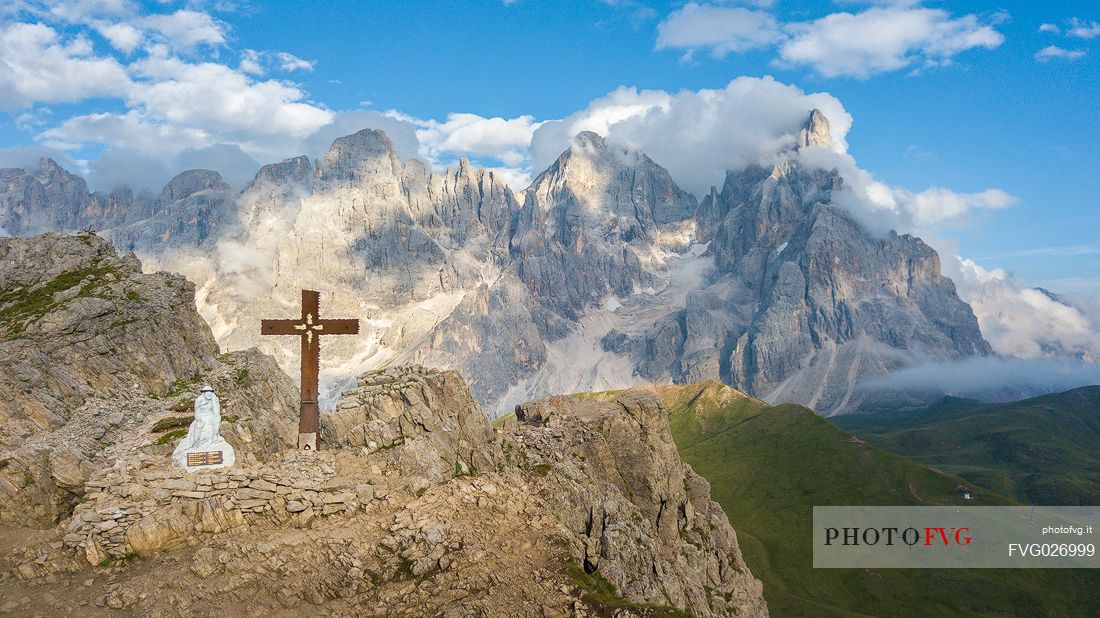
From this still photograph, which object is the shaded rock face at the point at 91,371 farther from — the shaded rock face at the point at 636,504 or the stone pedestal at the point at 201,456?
the shaded rock face at the point at 636,504

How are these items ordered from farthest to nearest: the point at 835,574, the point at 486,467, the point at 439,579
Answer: the point at 835,574
the point at 486,467
the point at 439,579

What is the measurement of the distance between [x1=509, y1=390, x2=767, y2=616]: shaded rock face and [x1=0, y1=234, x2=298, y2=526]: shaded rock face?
1560 centimetres

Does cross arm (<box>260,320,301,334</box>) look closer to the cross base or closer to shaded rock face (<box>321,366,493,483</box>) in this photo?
the cross base

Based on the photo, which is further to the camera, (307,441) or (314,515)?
(307,441)

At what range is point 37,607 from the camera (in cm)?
1959

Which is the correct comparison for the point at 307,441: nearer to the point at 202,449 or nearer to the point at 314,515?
the point at 202,449

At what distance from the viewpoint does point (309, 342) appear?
27047 mm

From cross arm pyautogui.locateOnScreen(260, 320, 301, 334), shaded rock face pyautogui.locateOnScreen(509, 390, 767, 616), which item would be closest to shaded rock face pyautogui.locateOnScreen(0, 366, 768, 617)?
shaded rock face pyautogui.locateOnScreen(509, 390, 767, 616)

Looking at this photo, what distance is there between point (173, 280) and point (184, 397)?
65.2 ft

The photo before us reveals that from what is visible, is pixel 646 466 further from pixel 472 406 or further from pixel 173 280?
pixel 173 280

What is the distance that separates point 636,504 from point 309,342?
3207cm

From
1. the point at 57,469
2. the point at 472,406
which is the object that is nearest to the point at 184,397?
the point at 57,469

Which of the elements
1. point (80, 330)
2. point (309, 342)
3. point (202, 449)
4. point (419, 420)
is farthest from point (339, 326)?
point (80, 330)

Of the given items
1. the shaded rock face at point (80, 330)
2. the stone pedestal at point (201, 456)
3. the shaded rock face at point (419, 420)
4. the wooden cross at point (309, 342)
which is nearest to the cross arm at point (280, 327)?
the wooden cross at point (309, 342)
